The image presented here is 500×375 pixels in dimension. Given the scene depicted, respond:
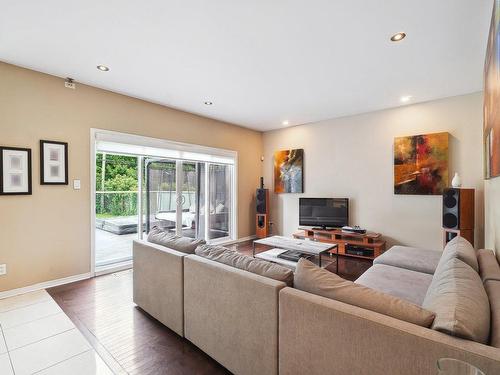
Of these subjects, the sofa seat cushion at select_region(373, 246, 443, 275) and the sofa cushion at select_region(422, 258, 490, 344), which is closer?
the sofa cushion at select_region(422, 258, 490, 344)

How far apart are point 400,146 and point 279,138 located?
2.53 m

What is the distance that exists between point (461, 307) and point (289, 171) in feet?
15.5

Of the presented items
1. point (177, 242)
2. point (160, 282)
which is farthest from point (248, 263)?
point (160, 282)

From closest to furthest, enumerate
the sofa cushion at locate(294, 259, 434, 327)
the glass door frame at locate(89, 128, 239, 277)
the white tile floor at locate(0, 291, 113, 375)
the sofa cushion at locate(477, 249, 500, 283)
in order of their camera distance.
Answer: the sofa cushion at locate(294, 259, 434, 327), the sofa cushion at locate(477, 249, 500, 283), the white tile floor at locate(0, 291, 113, 375), the glass door frame at locate(89, 128, 239, 277)

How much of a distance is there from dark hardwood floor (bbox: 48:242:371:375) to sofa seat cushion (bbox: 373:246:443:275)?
6.38 feet

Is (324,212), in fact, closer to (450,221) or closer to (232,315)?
(450,221)

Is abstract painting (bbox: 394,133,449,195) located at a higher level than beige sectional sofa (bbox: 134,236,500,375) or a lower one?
higher

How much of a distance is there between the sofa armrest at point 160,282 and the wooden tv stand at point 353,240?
3081 mm

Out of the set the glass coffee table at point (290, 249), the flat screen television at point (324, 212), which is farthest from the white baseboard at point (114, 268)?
the flat screen television at point (324, 212)

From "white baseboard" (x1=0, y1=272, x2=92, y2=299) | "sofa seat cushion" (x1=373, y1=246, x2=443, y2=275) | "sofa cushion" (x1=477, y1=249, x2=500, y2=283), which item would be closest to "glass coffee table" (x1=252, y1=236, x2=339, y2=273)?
"sofa seat cushion" (x1=373, y1=246, x2=443, y2=275)

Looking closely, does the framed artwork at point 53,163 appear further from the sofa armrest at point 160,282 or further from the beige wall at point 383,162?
the beige wall at point 383,162

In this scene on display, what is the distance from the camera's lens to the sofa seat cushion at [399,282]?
188 cm

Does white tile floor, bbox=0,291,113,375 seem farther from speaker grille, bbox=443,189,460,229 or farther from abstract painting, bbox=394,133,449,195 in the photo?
abstract painting, bbox=394,133,449,195

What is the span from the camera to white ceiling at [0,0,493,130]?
200cm
